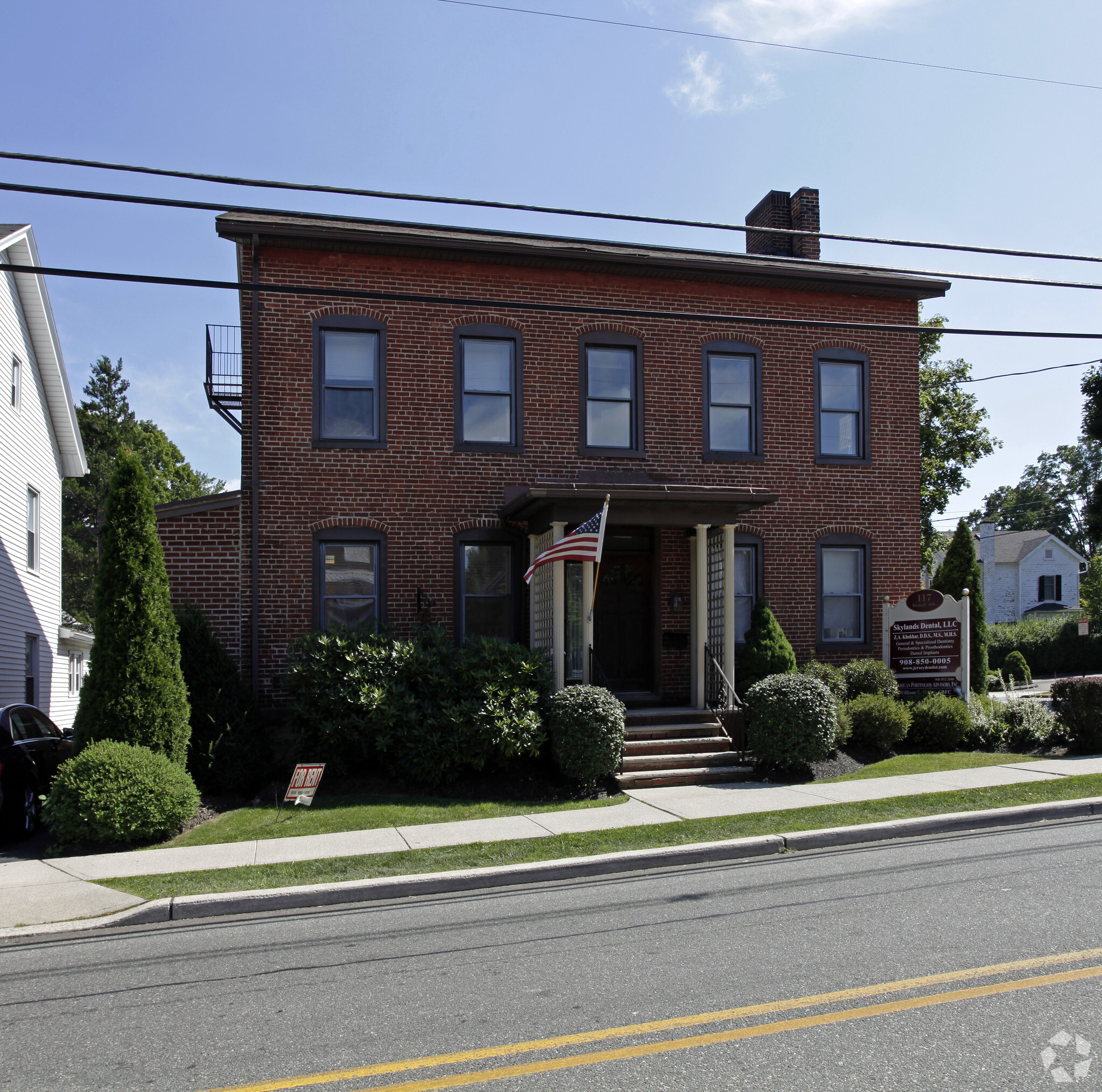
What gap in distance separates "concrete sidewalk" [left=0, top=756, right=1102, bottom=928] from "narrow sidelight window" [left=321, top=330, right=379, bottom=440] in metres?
6.46

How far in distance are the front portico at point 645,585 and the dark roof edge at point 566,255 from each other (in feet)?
11.0

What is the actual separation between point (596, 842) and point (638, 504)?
17.9 feet

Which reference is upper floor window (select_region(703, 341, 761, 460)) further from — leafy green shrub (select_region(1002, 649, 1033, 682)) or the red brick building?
leafy green shrub (select_region(1002, 649, 1033, 682))

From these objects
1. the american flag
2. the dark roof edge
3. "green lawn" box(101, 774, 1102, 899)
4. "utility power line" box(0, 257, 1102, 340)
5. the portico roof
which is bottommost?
"green lawn" box(101, 774, 1102, 899)

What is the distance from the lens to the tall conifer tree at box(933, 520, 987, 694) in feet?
54.3

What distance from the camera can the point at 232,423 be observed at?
55.4 feet

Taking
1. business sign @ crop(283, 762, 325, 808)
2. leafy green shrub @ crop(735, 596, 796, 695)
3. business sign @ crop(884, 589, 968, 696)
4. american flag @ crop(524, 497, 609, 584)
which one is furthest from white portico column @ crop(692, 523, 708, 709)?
business sign @ crop(283, 762, 325, 808)

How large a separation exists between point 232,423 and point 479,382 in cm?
506

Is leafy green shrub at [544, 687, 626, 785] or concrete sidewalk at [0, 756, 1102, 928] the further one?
leafy green shrub at [544, 687, 626, 785]

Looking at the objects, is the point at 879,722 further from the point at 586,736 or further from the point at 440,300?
Answer: the point at 440,300

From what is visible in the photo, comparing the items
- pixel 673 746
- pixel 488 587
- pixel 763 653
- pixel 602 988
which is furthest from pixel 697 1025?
pixel 488 587

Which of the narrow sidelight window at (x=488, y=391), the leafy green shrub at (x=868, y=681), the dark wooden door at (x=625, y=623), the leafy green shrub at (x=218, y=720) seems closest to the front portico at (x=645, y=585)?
the dark wooden door at (x=625, y=623)

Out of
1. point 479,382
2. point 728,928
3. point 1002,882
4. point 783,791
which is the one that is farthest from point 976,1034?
point 479,382

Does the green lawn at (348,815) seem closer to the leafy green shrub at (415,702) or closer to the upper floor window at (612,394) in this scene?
the leafy green shrub at (415,702)
